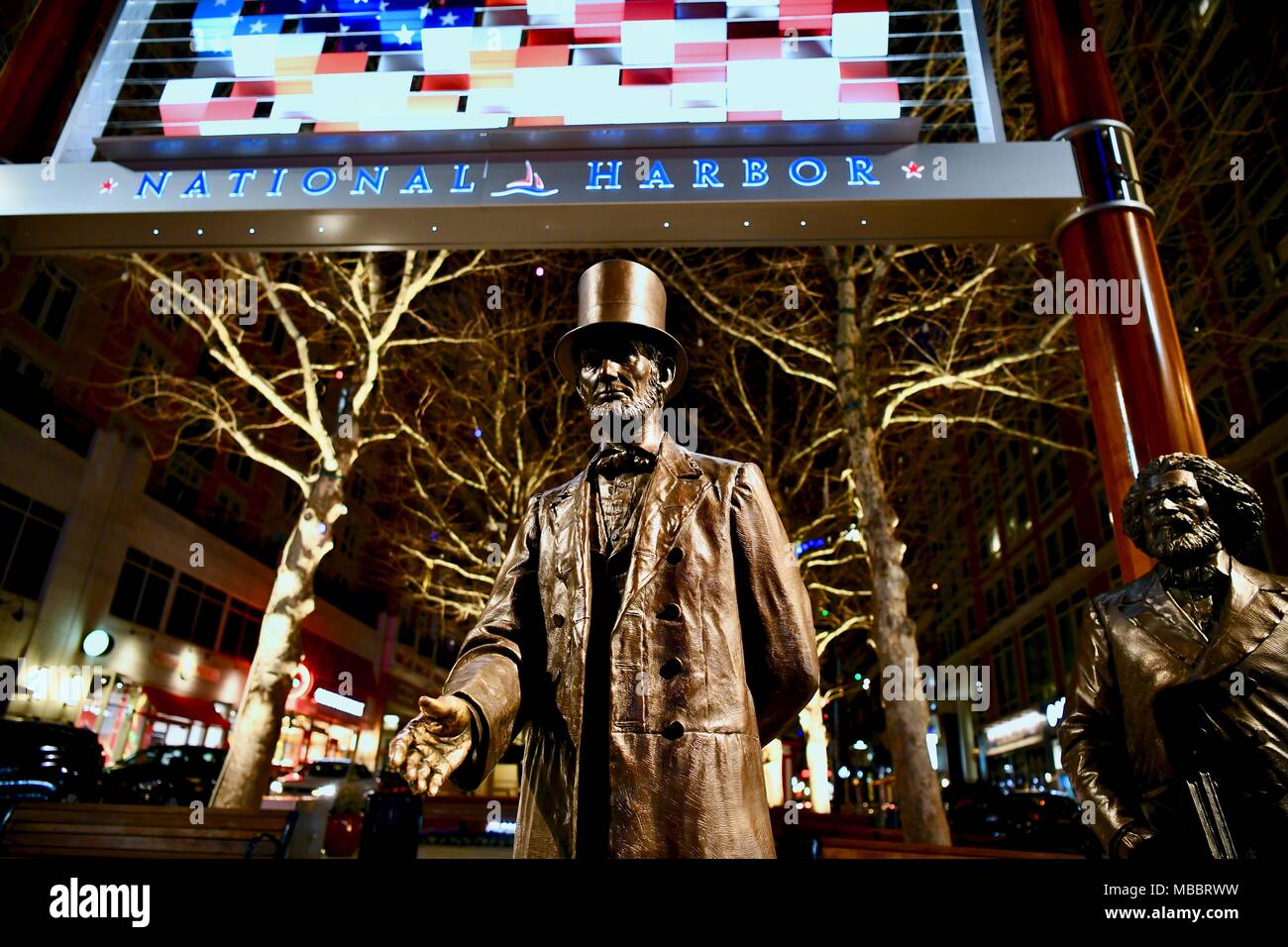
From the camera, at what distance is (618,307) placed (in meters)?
2.28

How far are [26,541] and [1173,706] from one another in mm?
25858

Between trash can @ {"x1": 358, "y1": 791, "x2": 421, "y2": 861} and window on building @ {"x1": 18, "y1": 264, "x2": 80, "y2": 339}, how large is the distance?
20.1 m

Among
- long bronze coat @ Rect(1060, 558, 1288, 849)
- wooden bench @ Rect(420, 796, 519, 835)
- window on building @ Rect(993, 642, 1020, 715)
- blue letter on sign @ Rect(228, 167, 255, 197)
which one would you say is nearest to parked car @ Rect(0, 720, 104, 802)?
wooden bench @ Rect(420, 796, 519, 835)

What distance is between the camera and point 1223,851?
212cm

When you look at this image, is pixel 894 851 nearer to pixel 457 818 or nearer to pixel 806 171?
pixel 806 171

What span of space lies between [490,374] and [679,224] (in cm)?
1913

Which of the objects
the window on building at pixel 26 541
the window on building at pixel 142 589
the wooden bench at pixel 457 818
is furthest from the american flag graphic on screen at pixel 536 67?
the window on building at pixel 142 589

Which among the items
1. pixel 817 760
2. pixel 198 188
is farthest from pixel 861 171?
pixel 817 760

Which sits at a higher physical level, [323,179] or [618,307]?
[323,179]

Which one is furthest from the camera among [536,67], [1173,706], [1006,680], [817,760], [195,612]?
[1006,680]

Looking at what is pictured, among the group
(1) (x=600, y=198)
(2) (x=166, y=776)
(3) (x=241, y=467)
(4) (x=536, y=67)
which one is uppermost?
(3) (x=241, y=467)

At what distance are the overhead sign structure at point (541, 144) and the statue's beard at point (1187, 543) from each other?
81.9 inches

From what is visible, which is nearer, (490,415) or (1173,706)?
(1173,706)
